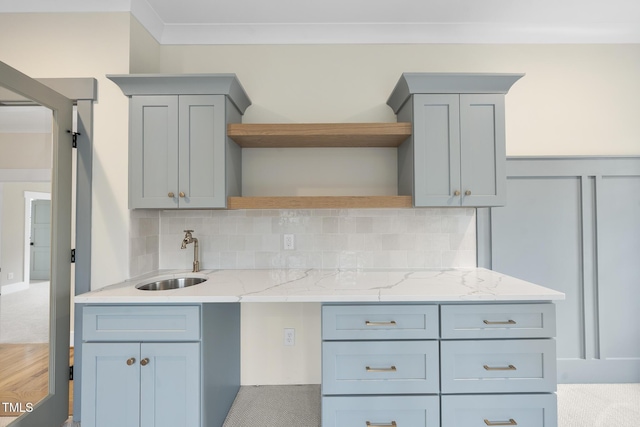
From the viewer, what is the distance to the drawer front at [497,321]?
1.56 meters

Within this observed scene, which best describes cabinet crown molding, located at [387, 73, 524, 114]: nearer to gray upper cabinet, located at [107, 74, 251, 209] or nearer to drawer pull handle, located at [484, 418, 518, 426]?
gray upper cabinet, located at [107, 74, 251, 209]

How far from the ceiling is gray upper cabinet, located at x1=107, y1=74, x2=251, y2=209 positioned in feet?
2.14

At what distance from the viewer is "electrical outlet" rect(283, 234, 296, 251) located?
2.29 m

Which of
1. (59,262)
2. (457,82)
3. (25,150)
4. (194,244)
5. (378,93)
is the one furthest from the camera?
(378,93)

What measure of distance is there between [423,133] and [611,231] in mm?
1656

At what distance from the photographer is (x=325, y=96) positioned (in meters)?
2.33

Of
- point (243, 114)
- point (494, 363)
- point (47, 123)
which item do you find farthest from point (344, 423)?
point (47, 123)

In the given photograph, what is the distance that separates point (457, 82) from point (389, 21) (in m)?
0.76

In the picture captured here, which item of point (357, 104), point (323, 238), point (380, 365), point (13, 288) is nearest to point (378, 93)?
point (357, 104)

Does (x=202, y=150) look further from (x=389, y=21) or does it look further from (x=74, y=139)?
(x=389, y=21)

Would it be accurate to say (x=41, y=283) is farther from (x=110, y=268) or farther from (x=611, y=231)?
(x=611, y=231)

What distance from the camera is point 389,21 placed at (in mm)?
2264

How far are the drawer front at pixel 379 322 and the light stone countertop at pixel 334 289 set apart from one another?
5cm

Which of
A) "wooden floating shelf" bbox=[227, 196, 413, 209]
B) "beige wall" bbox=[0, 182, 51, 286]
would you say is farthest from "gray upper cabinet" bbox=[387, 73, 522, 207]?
"beige wall" bbox=[0, 182, 51, 286]
